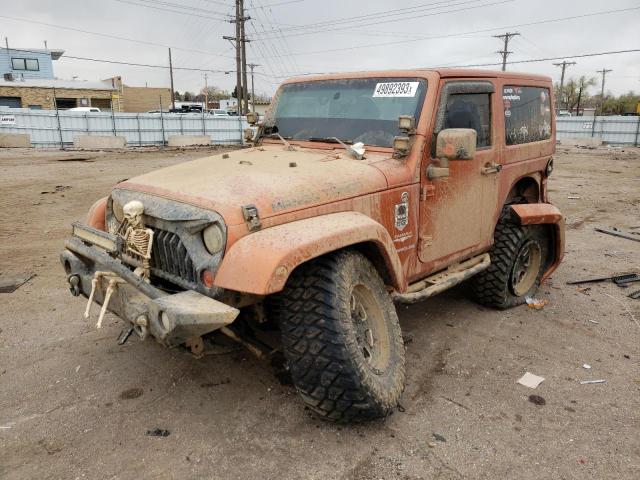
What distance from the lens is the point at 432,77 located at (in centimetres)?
362

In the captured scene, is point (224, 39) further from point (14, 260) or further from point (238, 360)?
point (238, 360)

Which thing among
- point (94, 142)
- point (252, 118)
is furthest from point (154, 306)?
point (94, 142)

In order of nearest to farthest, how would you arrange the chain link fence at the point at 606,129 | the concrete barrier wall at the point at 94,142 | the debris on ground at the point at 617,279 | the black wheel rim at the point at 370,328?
the black wheel rim at the point at 370,328 → the debris on ground at the point at 617,279 → the concrete barrier wall at the point at 94,142 → the chain link fence at the point at 606,129

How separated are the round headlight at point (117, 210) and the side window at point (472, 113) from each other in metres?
2.31

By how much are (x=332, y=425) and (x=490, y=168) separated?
7.90ft

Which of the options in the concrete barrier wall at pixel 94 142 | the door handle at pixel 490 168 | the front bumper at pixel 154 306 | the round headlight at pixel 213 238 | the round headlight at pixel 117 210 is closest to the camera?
the front bumper at pixel 154 306

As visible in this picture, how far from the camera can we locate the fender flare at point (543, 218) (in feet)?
14.6

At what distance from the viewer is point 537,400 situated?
322cm

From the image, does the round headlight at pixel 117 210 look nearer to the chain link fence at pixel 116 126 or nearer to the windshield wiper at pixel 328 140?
the windshield wiper at pixel 328 140

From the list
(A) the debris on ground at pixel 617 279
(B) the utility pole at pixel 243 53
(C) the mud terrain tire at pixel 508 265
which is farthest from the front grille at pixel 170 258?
(B) the utility pole at pixel 243 53

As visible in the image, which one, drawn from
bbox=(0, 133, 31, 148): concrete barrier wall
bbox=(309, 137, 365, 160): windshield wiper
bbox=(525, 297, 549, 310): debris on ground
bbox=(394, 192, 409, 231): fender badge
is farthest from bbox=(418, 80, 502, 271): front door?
bbox=(0, 133, 31, 148): concrete barrier wall

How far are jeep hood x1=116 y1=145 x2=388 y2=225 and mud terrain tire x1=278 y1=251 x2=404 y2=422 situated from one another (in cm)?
39

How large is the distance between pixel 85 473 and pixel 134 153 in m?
19.6

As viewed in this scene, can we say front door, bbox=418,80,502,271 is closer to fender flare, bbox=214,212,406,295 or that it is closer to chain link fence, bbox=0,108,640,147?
fender flare, bbox=214,212,406,295
